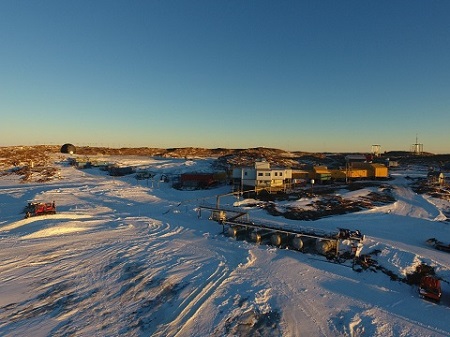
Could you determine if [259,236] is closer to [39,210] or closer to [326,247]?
[326,247]

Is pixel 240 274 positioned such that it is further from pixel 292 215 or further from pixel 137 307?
pixel 292 215

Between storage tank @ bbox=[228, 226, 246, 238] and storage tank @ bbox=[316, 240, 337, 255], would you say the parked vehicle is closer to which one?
storage tank @ bbox=[316, 240, 337, 255]

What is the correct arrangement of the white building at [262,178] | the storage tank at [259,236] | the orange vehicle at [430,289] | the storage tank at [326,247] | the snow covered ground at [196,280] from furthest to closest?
the white building at [262,178] < the storage tank at [259,236] < the storage tank at [326,247] < the orange vehicle at [430,289] < the snow covered ground at [196,280]

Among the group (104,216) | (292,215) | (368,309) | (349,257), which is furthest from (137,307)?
(292,215)

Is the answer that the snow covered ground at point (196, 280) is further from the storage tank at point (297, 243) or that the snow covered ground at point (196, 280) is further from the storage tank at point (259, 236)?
the storage tank at point (259, 236)

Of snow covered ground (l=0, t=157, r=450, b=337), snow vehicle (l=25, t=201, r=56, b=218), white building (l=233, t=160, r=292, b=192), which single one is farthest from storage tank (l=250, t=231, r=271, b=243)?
snow vehicle (l=25, t=201, r=56, b=218)

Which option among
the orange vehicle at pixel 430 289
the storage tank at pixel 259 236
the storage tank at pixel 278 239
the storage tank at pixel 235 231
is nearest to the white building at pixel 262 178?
the storage tank at pixel 235 231
